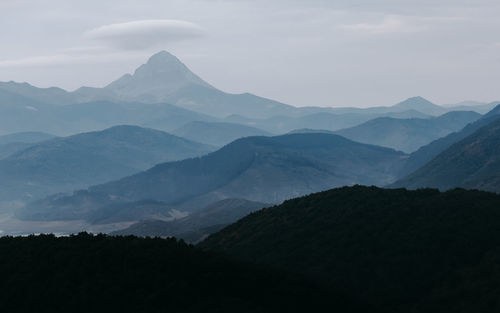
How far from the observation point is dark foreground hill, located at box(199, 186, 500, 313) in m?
79.9

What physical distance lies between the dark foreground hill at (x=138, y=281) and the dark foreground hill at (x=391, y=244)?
1329 cm

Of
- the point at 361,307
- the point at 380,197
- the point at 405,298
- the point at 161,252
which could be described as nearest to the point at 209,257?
the point at 161,252

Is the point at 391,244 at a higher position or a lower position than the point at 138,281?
lower

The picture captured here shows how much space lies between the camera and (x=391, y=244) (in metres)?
96.9

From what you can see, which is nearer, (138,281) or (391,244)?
(138,281)

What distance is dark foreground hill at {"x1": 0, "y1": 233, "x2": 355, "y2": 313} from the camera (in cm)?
6103

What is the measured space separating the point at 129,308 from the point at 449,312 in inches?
1427

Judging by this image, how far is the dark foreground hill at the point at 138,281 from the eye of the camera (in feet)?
200

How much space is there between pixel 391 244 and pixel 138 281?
151 feet

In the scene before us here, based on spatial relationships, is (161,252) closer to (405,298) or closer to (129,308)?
(129,308)

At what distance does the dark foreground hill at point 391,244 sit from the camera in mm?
79875

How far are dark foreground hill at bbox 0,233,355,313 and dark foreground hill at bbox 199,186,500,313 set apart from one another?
43.6ft

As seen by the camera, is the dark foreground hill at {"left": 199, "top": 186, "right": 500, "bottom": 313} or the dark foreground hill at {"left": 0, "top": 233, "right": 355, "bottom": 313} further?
the dark foreground hill at {"left": 199, "top": 186, "right": 500, "bottom": 313}

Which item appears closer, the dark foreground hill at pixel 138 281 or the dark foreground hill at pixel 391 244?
the dark foreground hill at pixel 138 281
